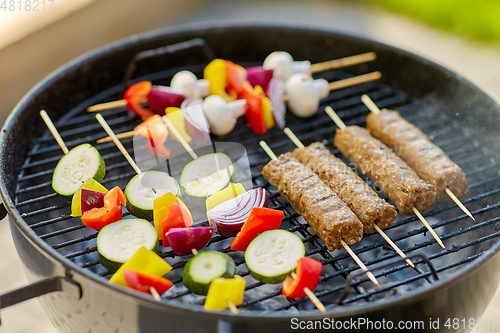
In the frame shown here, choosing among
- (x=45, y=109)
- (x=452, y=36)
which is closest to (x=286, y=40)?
(x=45, y=109)

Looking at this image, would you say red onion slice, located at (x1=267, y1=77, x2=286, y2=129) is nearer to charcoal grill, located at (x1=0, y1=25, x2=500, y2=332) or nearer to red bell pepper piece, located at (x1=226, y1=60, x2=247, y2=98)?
charcoal grill, located at (x1=0, y1=25, x2=500, y2=332)

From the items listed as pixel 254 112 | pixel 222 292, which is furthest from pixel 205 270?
pixel 254 112

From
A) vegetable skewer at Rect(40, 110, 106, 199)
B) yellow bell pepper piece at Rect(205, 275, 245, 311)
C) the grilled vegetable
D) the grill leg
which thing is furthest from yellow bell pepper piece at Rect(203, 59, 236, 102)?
the grill leg

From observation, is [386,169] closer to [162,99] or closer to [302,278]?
[302,278]

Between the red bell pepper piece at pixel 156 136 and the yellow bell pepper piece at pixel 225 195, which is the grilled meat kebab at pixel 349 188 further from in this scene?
the red bell pepper piece at pixel 156 136

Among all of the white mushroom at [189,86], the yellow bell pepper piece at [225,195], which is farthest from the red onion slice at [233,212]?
the white mushroom at [189,86]
